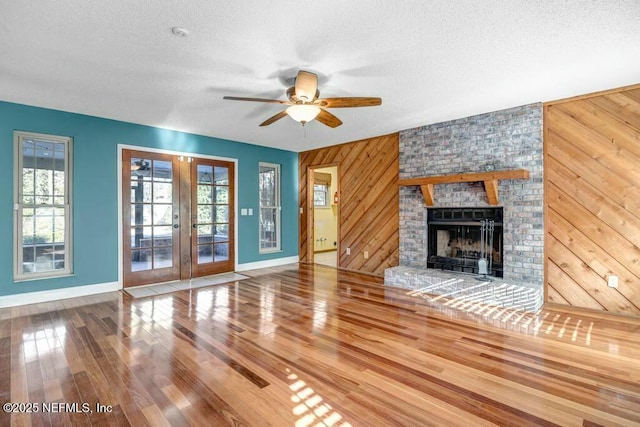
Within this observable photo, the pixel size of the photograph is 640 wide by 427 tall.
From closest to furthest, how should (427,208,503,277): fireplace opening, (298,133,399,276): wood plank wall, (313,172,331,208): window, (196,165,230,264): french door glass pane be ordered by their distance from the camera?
(427,208,503,277): fireplace opening → (298,133,399,276): wood plank wall → (196,165,230,264): french door glass pane → (313,172,331,208): window

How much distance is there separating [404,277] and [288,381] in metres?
2.94

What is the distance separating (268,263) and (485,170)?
4.43 metres

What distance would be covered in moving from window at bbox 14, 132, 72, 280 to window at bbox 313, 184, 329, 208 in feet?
18.6

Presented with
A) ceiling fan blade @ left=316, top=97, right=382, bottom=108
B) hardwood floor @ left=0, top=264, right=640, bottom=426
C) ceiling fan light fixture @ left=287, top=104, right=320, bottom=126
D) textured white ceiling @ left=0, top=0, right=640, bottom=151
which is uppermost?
textured white ceiling @ left=0, top=0, right=640, bottom=151

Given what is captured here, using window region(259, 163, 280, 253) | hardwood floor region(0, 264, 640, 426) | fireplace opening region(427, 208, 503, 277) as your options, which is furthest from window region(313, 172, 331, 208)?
hardwood floor region(0, 264, 640, 426)

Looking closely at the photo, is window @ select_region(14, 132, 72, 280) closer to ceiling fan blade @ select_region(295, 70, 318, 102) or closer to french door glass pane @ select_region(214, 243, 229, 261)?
french door glass pane @ select_region(214, 243, 229, 261)

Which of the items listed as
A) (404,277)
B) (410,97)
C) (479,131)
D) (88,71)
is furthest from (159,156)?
(479,131)

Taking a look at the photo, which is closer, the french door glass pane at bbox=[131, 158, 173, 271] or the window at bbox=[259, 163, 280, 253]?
the french door glass pane at bbox=[131, 158, 173, 271]

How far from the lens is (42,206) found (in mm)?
4195

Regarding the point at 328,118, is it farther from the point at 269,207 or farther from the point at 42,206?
the point at 42,206

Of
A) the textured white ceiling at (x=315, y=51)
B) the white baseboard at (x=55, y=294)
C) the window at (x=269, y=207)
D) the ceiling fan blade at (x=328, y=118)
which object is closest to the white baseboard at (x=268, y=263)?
A: the window at (x=269, y=207)

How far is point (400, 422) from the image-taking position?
5.82ft

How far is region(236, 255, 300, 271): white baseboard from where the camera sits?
626 centimetres

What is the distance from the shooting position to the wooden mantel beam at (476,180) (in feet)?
13.0
